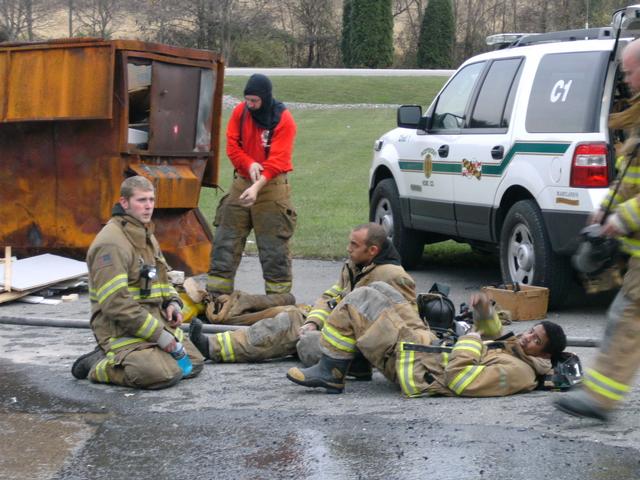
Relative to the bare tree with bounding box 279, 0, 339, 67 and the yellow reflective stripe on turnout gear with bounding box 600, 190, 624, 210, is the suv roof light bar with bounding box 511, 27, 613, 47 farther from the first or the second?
the bare tree with bounding box 279, 0, 339, 67

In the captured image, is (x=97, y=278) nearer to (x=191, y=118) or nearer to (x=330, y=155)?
(x=191, y=118)

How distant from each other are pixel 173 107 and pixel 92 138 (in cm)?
74

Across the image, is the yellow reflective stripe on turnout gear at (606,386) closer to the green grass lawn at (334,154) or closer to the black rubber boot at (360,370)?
the black rubber boot at (360,370)

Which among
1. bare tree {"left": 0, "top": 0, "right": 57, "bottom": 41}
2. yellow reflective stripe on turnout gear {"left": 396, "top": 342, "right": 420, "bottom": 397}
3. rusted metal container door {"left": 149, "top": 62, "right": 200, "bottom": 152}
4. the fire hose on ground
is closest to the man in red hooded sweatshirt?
the fire hose on ground

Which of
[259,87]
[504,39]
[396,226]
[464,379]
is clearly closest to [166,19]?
[396,226]

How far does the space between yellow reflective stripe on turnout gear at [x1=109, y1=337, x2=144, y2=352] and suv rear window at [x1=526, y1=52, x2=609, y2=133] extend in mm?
3363

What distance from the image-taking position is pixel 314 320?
21.0ft

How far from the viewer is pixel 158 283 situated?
20.5 ft

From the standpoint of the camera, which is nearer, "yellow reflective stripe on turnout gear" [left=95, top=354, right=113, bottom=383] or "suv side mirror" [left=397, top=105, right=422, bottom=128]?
"yellow reflective stripe on turnout gear" [left=95, top=354, right=113, bottom=383]

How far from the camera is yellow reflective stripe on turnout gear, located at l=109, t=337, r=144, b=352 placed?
6082 mm

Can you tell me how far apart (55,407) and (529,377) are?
2.41 meters

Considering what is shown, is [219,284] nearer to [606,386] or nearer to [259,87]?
[259,87]

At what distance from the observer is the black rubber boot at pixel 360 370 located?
20.2ft

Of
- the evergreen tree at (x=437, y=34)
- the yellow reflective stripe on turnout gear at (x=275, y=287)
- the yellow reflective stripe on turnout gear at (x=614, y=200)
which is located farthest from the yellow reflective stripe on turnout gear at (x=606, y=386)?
the evergreen tree at (x=437, y=34)
